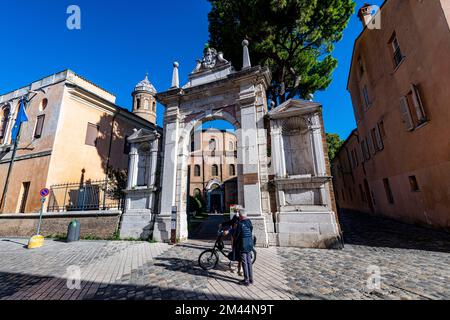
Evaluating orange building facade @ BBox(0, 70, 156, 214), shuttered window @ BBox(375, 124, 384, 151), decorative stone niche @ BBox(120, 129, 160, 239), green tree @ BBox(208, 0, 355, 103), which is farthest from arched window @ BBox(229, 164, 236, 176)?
decorative stone niche @ BBox(120, 129, 160, 239)

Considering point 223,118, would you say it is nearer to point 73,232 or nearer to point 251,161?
point 251,161

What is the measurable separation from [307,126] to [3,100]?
84.6 feet

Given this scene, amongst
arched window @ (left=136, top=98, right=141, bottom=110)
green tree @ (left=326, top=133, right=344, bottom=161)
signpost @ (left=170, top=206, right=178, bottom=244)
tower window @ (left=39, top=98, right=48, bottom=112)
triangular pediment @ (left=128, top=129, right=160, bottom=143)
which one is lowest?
signpost @ (left=170, top=206, right=178, bottom=244)

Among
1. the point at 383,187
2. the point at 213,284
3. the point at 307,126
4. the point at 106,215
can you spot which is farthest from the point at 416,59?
the point at 106,215

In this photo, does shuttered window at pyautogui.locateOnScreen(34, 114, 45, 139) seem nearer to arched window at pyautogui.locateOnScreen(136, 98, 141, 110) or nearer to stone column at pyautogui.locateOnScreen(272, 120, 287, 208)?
arched window at pyautogui.locateOnScreen(136, 98, 141, 110)

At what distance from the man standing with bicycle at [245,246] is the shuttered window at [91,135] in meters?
14.7

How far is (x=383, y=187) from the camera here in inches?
497

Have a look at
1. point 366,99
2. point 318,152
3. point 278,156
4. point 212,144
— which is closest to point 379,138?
point 366,99

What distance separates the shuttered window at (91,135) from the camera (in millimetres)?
14234

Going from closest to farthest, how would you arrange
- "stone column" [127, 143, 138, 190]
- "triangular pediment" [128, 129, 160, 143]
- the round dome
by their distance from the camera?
"stone column" [127, 143, 138, 190] < "triangular pediment" [128, 129, 160, 143] < the round dome

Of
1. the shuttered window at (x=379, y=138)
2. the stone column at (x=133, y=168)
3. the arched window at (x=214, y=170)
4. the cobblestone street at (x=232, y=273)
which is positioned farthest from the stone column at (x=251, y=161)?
the arched window at (x=214, y=170)

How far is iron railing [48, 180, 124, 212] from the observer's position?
1034 centimetres

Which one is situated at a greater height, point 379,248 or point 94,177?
point 94,177
